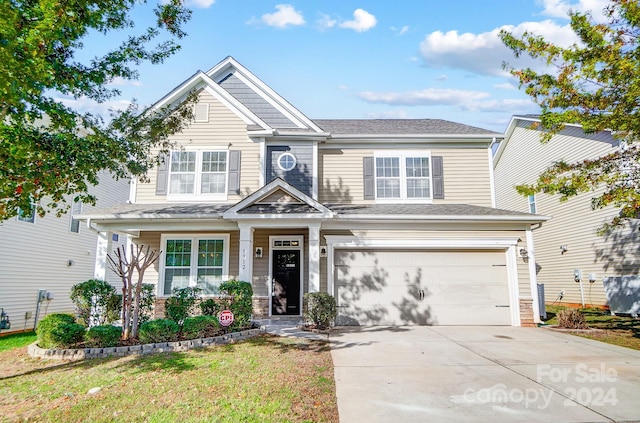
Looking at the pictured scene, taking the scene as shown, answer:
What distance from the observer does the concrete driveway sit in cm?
419

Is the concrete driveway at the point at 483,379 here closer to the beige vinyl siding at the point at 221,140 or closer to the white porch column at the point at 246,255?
the white porch column at the point at 246,255

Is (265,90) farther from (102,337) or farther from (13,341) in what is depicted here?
(13,341)

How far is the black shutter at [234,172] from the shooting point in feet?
38.9

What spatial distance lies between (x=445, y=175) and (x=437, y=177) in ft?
1.04

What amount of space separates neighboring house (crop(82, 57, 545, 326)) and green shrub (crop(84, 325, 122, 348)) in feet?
11.0

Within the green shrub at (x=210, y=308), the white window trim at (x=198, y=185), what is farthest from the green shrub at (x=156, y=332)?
the white window trim at (x=198, y=185)

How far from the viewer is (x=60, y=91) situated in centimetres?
687

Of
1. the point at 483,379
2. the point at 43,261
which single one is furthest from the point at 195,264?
the point at 483,379

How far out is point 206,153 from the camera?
1207 cm

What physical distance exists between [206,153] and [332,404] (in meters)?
9.54

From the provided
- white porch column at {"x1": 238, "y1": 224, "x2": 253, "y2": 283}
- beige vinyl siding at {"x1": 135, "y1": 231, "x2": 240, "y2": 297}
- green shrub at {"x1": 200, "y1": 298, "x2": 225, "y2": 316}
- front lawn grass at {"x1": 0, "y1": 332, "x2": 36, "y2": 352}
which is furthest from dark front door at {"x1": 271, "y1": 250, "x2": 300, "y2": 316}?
front lawn grass at {"x1": 0, "y1": 332, "x2": 36, "y2": 352}

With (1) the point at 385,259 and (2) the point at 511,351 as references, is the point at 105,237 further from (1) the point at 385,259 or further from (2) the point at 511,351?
(2) the point at 511,351

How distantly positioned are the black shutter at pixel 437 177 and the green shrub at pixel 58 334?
10304 millimetres

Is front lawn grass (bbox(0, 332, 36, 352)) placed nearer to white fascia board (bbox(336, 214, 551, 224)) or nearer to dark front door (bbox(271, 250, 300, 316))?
dark front door (bbox(271, 250, 300, 316))
